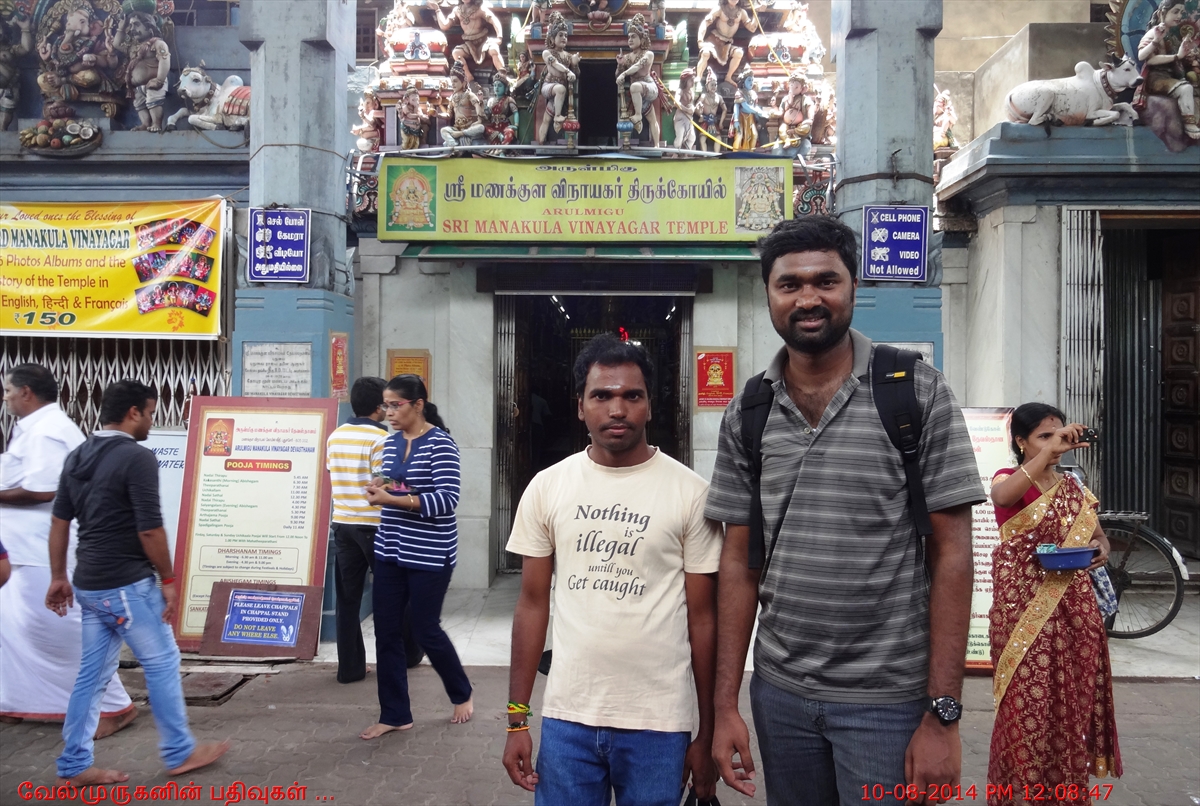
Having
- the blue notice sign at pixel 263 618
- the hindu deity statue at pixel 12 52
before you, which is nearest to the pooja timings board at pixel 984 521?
the blue notice sign at pixel 263 618

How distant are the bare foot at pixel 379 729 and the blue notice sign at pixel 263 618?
62.1 inches

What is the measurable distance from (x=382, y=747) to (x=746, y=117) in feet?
22.2

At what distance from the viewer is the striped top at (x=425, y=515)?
4.41 m

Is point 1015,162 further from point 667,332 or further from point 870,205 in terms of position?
point 667,332

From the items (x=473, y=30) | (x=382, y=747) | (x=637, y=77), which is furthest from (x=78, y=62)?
(x=382, y=747)

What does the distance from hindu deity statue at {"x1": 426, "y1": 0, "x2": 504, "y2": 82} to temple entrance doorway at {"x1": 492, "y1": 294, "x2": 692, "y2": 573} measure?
253 centimetres

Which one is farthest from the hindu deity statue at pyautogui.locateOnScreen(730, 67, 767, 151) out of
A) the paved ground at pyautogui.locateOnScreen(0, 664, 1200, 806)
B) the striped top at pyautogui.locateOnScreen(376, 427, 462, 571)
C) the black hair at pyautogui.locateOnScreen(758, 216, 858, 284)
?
the black hair at pyautogui.locateOnScreen(758, 216, 858, 284)

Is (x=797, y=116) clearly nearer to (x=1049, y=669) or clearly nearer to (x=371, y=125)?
(x=371, y=125)

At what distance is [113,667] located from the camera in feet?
12.8

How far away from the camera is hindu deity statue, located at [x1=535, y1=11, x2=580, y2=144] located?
26.3 ft

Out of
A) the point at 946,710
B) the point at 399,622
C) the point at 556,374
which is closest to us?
the point at 946,710

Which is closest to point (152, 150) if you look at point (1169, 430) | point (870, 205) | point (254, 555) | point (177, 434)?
point (177, 434)

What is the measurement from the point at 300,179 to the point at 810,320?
18.5ft

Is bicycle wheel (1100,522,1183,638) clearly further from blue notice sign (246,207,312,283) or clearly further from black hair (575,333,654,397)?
blue notice sign (246,207,312,283)
